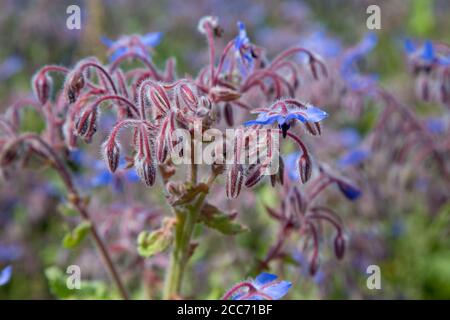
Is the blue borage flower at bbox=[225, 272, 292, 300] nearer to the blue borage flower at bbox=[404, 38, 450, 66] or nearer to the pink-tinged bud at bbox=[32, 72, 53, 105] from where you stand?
the pink-tinged bud at bbox=[32, 72, 53, 105]

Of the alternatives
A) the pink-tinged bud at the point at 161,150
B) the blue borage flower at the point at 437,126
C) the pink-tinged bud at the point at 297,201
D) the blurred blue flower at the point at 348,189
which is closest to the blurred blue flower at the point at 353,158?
the blue borage flower at the point at 437,126

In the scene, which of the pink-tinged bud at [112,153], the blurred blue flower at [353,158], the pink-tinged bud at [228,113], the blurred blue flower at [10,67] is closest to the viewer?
the pink-tinged bud at [112,153]

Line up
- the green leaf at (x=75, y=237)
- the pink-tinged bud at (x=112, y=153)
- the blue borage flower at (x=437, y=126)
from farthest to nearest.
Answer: the blue borage flower at (x=437, y=126), the green leaf at (x=75, y=237), the pink-tinged bud at (x=112, y=153)

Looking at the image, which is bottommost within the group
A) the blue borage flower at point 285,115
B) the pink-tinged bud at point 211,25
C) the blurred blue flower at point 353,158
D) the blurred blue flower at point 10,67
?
the blurred blue flower at point 353,158

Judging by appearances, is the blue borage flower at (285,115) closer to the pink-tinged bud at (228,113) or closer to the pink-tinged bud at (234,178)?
the pink-tinged bud at (234,178)

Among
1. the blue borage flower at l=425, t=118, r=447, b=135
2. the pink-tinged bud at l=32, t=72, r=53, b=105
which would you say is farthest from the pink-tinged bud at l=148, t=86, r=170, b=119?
the blue borage flower at l=425, t=118, r=447, b=135

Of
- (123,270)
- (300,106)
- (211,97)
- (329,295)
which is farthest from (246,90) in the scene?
(329,295)
